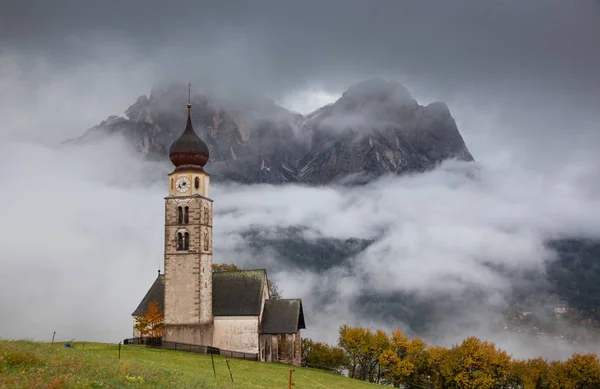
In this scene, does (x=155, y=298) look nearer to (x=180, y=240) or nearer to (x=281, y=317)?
(x=180, y=240)

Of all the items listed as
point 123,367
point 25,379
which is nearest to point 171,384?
point 123,367

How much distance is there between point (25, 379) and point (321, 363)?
193 feet

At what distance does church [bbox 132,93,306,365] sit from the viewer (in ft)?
204

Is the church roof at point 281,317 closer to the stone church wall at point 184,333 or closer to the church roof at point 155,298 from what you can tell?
the stone church wall at point 184,333

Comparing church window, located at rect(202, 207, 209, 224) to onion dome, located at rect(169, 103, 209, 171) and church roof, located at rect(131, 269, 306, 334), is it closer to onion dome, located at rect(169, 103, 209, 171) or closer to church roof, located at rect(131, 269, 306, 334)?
onion dome, located at rect(169, 103, 209, 171)

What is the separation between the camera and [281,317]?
65.7 metres

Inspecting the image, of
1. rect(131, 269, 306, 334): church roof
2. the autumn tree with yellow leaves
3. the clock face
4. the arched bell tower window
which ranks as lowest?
the autumn tree with yellow leaves

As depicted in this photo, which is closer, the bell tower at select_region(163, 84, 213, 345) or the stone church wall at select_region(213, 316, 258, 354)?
the bell tower at select_region(163, 84, 213, 345)

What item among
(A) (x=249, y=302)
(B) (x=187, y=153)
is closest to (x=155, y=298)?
(A) (x=249, y=302)

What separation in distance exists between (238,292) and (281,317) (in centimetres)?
550

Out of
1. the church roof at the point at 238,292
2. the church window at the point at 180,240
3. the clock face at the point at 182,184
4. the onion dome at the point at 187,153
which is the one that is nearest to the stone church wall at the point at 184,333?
the church roof at the point at 238,292

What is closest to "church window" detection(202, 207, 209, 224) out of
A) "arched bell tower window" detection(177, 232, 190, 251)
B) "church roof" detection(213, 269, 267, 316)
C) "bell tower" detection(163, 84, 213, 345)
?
"bell tower" detection(163, 84, 213, 345)

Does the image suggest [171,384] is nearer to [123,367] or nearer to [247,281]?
[123,367]

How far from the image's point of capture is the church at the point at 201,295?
62.1 m
